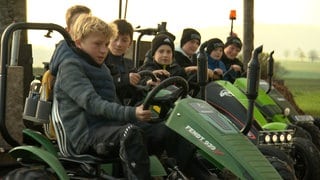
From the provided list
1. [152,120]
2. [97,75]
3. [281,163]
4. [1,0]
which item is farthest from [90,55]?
[1,0]

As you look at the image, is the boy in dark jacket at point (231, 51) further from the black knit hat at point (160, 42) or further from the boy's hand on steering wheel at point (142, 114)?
the boy's hand on steering wheel at point (142, 114)

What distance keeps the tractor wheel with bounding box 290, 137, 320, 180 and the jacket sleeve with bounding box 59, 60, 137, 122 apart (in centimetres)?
324

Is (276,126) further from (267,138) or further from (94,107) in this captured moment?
(94,107)

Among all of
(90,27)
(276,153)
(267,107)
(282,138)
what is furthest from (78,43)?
(267,107)

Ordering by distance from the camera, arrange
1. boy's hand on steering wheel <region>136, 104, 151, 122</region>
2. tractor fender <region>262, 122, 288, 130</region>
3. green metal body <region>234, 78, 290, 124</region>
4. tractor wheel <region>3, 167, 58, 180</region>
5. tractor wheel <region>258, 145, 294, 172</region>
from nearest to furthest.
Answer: boy's hand on steering wheel <region>136, 104, 151, 122</region>, tractor wheel <region>3, 167, 58, 180</region>, tractor wheel <region>258, 145, 294, 172</region>, tractor fender <region>262, 122, 288, 130</region>, green metal body <region>234, 78, 290, 124</region>

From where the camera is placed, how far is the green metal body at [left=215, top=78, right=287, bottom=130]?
7747mm

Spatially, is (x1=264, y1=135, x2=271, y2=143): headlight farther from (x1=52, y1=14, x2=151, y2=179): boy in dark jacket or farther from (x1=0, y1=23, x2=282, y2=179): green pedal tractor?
(x1=52, y1=14, x2=151, y2=179): boy in dark jacket

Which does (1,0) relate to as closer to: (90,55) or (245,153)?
(90,55)

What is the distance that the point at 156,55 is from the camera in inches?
281

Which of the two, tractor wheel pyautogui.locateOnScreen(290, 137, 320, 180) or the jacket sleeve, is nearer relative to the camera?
the jacket sleeve

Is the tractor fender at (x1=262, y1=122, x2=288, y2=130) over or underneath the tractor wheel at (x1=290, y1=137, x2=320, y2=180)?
over

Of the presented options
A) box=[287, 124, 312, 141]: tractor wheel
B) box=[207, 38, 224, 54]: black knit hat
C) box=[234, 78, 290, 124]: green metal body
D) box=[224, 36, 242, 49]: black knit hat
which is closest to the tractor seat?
box=[287, 124, 312, 141]: tractor wheel

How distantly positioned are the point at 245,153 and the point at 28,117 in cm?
179

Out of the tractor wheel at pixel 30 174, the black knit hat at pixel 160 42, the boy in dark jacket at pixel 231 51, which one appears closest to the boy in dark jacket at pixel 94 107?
the tractor wheel at pixel 30 174
